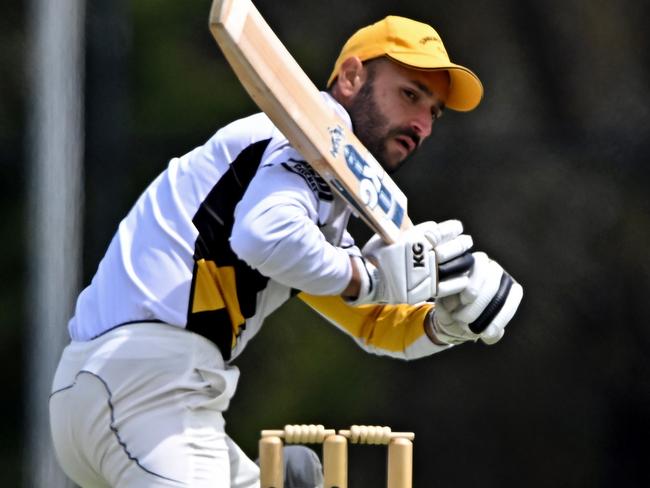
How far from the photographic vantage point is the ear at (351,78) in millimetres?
2676

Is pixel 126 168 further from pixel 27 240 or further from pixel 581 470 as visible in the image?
pixel 581 470

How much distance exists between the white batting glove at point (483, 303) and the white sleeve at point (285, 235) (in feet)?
0.85

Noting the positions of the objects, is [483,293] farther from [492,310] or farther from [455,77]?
[455,77]

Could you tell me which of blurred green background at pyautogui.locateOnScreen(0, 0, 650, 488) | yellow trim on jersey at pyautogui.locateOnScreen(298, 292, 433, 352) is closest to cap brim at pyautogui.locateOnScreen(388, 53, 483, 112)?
yellow trim on jersey at pyautogui.locateOnScreen(298, 292, 433, 352)

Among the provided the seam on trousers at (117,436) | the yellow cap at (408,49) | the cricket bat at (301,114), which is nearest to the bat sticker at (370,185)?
the cricket bat at (301,114)

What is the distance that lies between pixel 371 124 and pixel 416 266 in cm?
29

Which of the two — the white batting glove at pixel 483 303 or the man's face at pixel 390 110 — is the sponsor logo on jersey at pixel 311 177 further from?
the white batting glove at pixel 483 303

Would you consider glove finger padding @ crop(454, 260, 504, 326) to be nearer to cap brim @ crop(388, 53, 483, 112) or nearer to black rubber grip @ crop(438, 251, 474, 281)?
black rubber grip @ crop(438, 251, 474, 281)

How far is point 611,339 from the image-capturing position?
474 cm

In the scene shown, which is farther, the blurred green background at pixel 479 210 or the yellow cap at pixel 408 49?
the blurred green background at pixel 479 210

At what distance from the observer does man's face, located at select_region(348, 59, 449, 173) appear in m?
2.65

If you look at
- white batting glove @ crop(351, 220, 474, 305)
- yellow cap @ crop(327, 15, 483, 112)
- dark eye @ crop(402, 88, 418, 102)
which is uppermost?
yellow cap @ crop(327, 15, 483, 112)

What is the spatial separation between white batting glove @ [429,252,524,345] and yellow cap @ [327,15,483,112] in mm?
318

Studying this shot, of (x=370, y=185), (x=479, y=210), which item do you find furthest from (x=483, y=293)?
(x=479, y=210)
